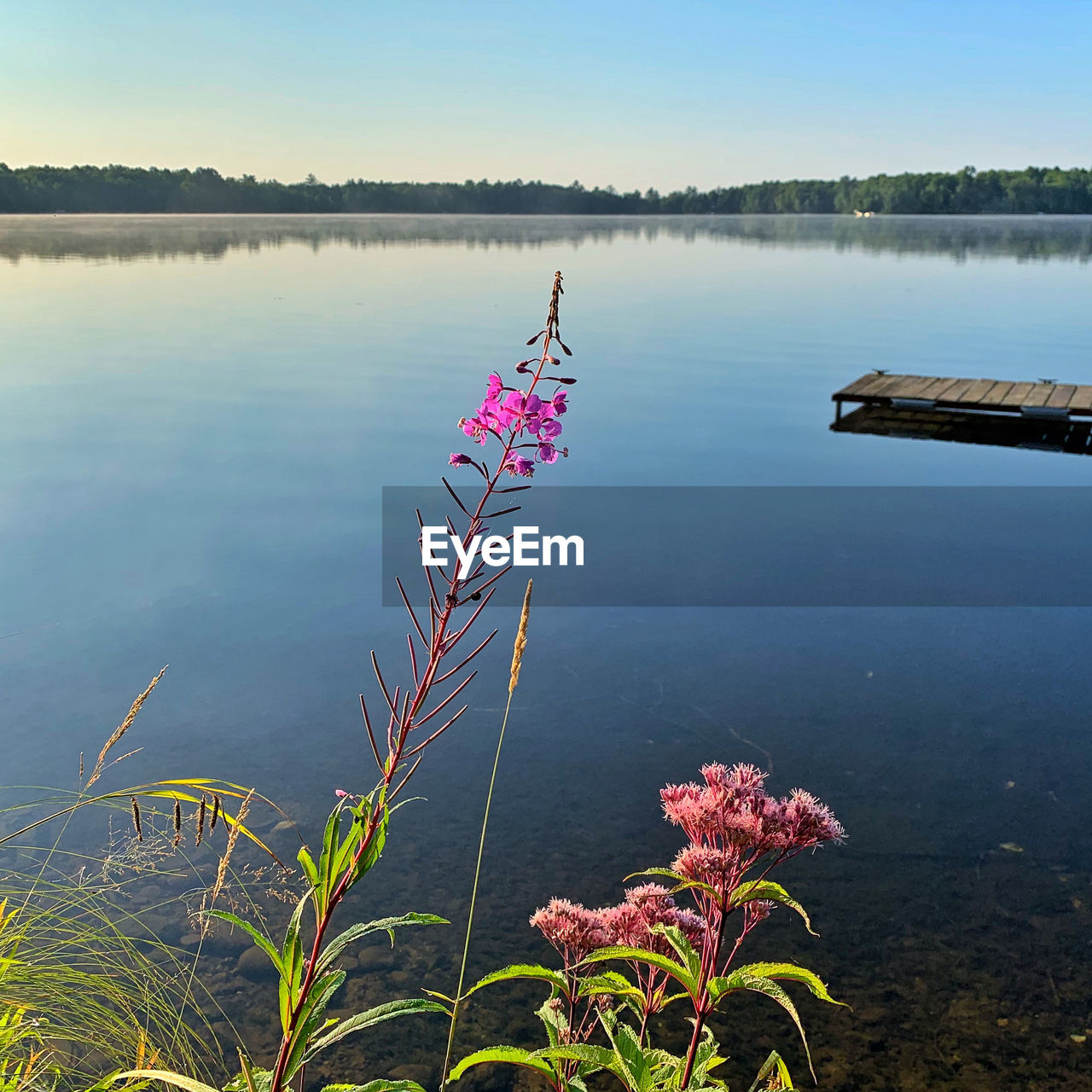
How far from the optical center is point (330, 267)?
1689 inches

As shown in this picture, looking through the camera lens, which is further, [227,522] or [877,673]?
[227,522]

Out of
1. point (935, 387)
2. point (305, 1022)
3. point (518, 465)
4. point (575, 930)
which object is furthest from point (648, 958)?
point (935, 387)

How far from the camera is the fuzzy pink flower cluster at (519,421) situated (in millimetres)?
1841

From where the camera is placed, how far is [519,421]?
187 cm

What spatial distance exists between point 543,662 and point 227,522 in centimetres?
389

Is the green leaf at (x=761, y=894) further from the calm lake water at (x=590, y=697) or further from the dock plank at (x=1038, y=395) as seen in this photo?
the dock plank at (x=1038, y=395)

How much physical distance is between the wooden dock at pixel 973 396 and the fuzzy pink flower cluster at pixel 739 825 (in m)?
11.1

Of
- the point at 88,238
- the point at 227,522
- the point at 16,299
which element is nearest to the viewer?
the point at 227,522

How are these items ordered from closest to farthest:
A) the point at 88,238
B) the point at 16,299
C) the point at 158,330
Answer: the point at 158,330
the point at 16,299
the point at 88,238

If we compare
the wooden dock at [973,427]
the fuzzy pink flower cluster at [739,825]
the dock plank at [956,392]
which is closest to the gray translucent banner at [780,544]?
the wooden dock at [973,427]

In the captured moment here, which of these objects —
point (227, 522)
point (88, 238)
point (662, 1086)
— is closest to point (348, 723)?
point (662, 1086)

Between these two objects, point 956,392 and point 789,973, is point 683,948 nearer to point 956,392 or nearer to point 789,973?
point 789,973

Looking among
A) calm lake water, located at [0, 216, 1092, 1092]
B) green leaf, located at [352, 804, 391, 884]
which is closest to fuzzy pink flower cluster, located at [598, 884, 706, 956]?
green leaf, located at [352, 804, 391, 884]

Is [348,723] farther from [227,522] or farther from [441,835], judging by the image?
[227,522]
